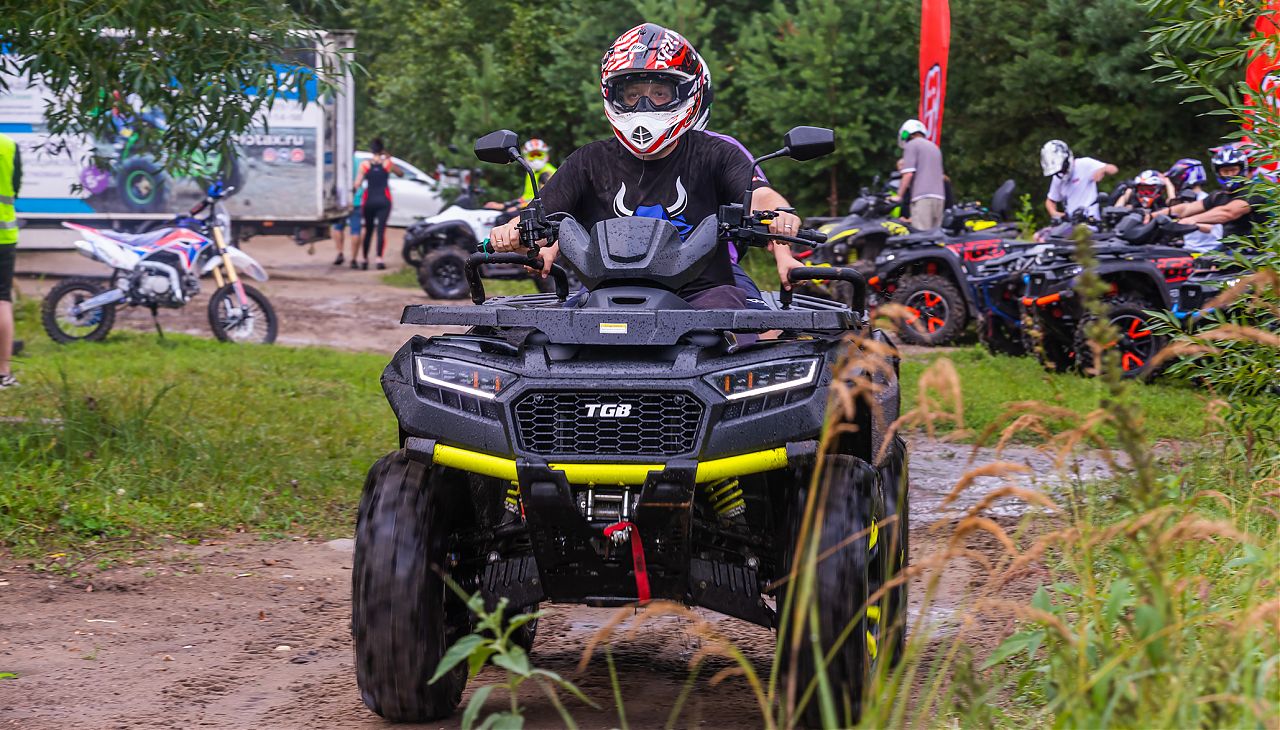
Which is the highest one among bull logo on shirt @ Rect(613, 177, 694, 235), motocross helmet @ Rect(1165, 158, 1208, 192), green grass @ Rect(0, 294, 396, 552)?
motocross helmet @ Rect(1165, 158, 1208, 192)

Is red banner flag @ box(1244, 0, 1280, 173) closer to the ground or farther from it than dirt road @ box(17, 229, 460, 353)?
farther from it

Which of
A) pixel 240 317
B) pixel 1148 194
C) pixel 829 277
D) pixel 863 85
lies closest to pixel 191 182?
pixel 240 317

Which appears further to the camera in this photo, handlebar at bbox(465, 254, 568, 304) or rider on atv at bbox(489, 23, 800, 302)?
rider on atv at bbox(489, 23, 800, 302)

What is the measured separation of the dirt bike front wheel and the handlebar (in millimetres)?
9858

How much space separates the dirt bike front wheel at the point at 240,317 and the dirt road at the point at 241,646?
7446mm

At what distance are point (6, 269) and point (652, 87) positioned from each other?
7193 mm

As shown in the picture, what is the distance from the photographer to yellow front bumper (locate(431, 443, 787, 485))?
14.4ft

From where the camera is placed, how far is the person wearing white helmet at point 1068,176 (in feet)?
54.7

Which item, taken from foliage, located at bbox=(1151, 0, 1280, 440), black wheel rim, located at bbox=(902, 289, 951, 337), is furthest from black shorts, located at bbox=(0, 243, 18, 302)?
black wheel rim, located at bbox=(902, 289, 951, 337)

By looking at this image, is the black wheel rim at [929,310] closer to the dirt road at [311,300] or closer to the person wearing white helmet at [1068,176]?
the person wearing white helmet at [1068,176]

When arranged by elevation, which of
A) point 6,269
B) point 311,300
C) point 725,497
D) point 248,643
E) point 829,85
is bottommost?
point 248,643

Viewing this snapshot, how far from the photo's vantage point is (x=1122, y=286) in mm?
12359

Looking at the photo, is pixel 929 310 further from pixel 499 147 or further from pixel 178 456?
pixel 499 147

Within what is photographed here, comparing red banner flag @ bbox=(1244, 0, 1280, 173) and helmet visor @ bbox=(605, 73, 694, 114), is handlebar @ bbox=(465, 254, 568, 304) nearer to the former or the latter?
helmet visor @ bbox=(605, 73, 694, 114)
